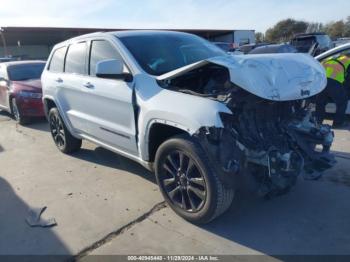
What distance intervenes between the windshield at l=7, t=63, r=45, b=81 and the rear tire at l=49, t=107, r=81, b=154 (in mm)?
4064

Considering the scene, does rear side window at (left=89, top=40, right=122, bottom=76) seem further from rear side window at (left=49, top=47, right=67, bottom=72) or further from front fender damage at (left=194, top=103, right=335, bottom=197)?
front fender damage at (left=194, top=103, right=335, bottom=197)

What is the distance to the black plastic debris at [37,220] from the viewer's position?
379cm

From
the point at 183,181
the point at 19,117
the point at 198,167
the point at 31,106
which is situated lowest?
the point at 19,117

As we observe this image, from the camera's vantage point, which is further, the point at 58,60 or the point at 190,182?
the point at 58,60

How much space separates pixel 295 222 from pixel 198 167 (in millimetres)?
1123

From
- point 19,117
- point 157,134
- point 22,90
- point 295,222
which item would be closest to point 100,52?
point 157,134

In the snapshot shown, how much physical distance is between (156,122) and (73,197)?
1.60 meters

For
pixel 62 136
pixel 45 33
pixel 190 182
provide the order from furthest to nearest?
1. pixel 45 33
2. pixel 62 136
3. pixel 190 182

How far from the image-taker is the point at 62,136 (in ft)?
20.0

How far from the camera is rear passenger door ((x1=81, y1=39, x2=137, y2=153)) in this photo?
4.05 metres

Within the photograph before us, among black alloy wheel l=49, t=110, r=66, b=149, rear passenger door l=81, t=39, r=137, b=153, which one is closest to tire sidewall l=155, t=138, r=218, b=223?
rear passenger door l=81, t=39, r=137, b=153

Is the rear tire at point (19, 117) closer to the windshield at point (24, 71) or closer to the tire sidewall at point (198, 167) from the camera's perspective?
the windshield at point (24, 71)

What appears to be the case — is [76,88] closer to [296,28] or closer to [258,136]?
[258,136]

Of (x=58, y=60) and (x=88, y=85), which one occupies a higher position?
(x=58, y=60)
